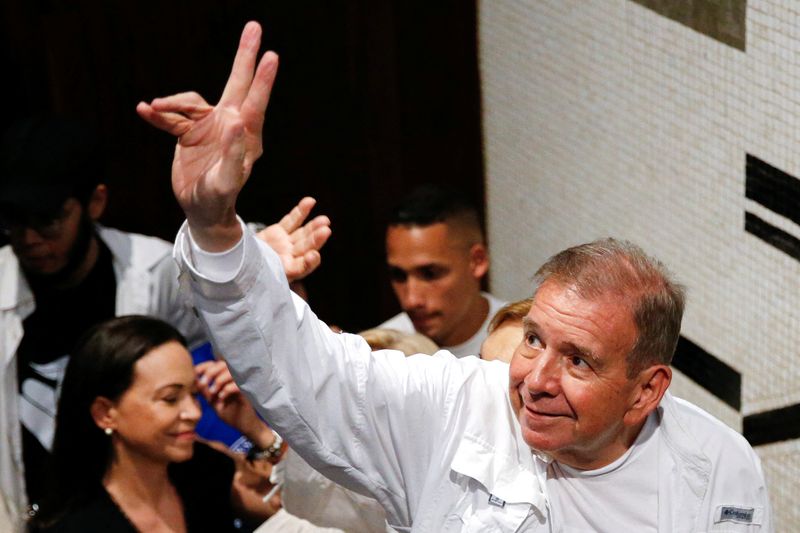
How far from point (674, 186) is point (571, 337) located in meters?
1.25

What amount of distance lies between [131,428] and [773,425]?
1.53 metres

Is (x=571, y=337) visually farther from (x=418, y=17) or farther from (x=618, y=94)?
(x=418, y=17)

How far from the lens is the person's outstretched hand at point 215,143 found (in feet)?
5.54

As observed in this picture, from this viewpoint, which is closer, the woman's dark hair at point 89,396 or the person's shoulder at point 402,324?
the woman's dark hair at point 89,396

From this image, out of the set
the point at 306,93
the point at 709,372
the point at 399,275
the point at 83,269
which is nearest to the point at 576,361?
the point at 709,372

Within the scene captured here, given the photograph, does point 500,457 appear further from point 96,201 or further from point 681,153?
point 96,201

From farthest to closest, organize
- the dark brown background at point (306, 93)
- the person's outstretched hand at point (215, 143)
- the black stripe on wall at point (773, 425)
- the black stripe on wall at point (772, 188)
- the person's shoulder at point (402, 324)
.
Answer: the dark brown background at point (306, 93)
the person's shoulder at point (402, 324)
the black stripe on wall at point (773, 425)
the black stripe on wall at point (772, 188)
the person's outstretched hand at point (215, 143)

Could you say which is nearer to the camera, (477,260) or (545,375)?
(545,375)

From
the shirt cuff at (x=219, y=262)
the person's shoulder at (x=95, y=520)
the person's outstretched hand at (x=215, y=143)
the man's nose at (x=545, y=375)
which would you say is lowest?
the person's shoulder at (x=95, y=520)

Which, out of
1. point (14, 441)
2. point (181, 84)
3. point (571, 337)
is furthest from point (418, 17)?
point (571, 337)

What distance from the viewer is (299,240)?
89.7 inches

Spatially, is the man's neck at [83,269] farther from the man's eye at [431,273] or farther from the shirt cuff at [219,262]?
the shirt cuff at [219,262]

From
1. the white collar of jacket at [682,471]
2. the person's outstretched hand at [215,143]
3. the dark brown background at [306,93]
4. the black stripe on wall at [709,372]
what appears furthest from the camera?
the dark brown background at [306,93]

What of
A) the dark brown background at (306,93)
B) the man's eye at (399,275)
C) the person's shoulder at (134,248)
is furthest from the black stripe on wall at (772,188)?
the person's shoulder at (134,248)
